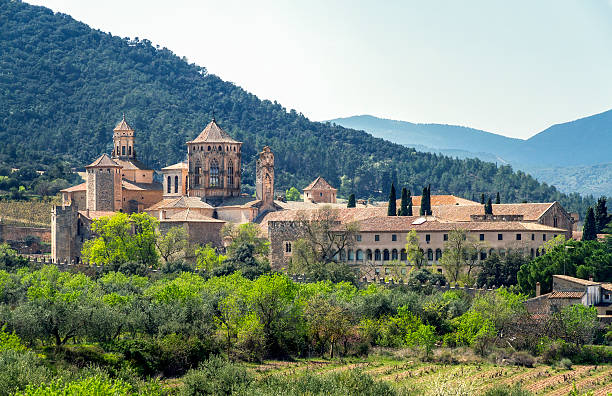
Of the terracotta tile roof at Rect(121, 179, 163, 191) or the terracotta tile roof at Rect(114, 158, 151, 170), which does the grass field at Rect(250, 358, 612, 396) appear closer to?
the terracotta tile roof at Rect(121, 179, 163, 191)

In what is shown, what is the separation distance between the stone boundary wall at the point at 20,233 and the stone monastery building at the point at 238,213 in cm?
534

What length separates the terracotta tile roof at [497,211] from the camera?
91506 mm

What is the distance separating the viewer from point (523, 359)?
64.2 metres

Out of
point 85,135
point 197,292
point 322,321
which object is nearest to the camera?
point 322,321

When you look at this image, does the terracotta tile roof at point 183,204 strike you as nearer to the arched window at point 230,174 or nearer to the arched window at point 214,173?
the arched window at point 214,173

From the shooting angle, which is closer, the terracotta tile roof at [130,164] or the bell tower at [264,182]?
the bell tower at [264,182]

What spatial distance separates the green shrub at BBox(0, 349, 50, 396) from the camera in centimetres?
4238

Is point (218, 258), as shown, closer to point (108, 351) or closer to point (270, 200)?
point (270, 200)

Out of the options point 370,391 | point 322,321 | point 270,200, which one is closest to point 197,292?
point 322,321

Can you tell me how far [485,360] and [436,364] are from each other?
11.9 ft

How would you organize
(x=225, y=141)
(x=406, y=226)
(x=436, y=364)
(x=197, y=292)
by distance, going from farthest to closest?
1. (x=225, y=141)
2. (x=406, y=226)
3. (x=197, y=292)
4. (x=436, y=364)

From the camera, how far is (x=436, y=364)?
62.3 m

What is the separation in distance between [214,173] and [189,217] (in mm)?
11195

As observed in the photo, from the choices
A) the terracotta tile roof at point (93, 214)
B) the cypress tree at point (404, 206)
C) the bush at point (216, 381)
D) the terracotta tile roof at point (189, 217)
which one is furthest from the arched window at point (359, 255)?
the bush at point (216, 381)
